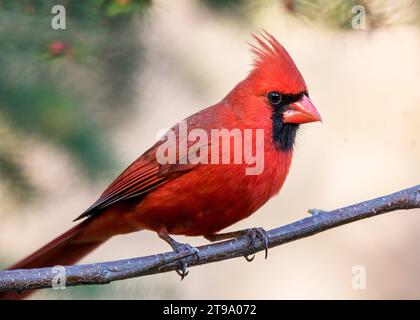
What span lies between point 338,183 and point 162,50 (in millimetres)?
1415

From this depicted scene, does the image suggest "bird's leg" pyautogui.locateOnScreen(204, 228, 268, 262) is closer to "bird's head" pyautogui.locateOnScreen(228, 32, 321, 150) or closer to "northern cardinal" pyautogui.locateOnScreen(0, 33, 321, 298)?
"northern cardinal" pyautogui.locateOnScreen(0, 33, 321, 298)

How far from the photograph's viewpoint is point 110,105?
161 centimetres

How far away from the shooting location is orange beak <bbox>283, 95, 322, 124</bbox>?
245cm

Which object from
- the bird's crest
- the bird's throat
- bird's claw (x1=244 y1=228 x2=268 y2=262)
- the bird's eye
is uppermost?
the bird's crest

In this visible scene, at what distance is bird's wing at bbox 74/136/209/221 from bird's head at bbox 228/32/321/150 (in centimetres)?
34

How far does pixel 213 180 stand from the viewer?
7.65ft

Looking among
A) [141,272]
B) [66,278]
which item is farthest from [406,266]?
[66,278]

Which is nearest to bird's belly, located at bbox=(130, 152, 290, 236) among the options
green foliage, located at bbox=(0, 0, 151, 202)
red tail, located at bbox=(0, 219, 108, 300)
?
red tail, located at bbox=(0, 219, 108, 300)

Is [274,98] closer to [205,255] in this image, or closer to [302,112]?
[302,112]

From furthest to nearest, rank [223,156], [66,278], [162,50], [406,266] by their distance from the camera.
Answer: [406,266]
[223,156]
[162,50]
[66,278]

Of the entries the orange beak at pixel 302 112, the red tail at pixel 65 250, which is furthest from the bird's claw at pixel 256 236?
the red tail at pixel 65 250

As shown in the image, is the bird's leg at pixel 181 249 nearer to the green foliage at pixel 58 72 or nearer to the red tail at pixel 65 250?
the red tail at pixel 65 250

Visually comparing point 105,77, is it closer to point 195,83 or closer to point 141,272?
point 195,83

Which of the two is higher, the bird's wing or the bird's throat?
the bird's throat
